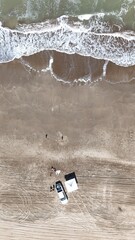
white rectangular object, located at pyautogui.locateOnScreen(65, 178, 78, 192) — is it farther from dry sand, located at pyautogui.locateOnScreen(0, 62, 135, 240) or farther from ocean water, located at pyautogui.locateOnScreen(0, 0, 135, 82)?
ocean water, located at pyautogui.locateOnScreen(0, 0, 135, 82)

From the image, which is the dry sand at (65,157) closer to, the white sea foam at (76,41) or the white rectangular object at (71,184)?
the white rectangular object at (71,184)

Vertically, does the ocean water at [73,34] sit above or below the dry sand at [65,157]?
above

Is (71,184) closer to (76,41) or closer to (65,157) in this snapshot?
(65,157)

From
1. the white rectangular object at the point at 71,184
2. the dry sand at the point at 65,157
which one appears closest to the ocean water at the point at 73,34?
the dry sand at the point at 65,157

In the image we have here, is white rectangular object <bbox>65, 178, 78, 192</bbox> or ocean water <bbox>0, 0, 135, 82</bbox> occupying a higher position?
ocean water <bbox>0, 0, 135, 82</bbox>

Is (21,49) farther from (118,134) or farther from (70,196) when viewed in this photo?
(70,196)

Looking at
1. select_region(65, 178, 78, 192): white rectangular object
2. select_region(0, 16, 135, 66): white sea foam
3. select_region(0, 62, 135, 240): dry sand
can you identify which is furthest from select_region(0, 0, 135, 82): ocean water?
select_region(65, 178, 78, 192): white rectangular object

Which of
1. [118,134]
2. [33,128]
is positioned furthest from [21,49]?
[118,134]
